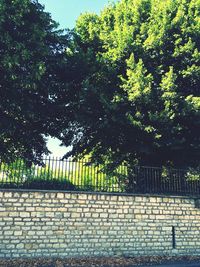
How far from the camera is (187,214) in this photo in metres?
12.3

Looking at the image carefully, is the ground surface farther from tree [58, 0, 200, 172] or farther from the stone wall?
tree [58, 0, 200, 172]

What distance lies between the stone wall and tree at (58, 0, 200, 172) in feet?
10.7

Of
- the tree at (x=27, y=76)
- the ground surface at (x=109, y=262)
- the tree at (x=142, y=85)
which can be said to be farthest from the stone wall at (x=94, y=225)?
the tree at (x=142, y=85)

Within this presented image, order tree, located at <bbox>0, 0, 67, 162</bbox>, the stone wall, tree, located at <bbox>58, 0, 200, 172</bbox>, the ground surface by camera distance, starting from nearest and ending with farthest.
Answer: the ground surface
the stone wall
tree, located at <bbox>0, 0, 67, 162</bbox>
tree, located at <bbox>58, 0, 200, 172</bbox>

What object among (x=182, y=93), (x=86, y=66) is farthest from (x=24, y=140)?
(x=182, y=93)

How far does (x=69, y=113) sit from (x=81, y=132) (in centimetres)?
142

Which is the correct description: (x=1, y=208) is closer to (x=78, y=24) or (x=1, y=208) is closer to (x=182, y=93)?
(x=182, y=93)

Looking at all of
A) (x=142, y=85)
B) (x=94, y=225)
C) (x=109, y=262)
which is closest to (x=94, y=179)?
(x=94, y=225)

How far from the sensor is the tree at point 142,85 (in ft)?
44.1

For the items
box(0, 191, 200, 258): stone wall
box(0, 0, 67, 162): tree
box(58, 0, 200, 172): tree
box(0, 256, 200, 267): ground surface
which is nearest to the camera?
box(0, 256, 200, 267): ground surface

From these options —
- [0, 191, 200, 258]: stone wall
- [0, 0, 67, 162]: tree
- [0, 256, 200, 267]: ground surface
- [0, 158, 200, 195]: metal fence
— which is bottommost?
[0, 256, 200, 267]: ground surface

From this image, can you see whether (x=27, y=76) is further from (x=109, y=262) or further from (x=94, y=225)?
(x=109, y=262)

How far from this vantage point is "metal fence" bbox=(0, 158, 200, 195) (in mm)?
10391

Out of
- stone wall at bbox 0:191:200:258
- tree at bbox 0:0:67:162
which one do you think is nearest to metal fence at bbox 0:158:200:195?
stone wall at bbox 0:191:200:258
